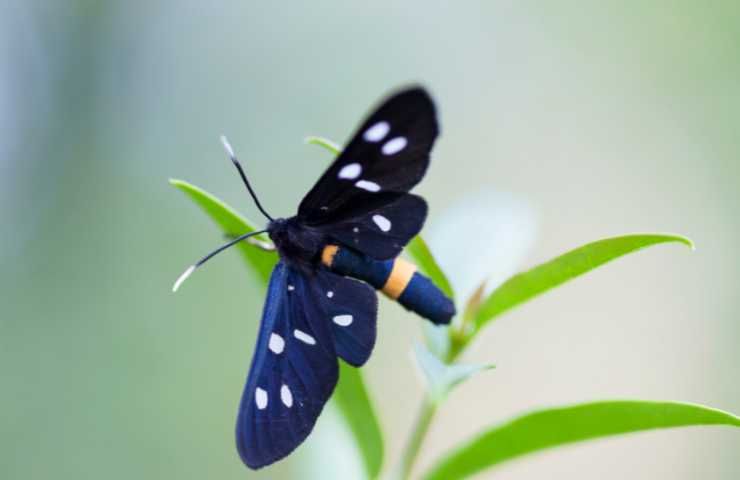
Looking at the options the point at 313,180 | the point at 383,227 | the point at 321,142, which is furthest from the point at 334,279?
the point at 313,180

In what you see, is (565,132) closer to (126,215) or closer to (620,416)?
(126,215)

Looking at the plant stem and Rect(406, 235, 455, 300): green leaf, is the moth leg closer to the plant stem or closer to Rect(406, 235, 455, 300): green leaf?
Rect(406, 235, 455, 300): green leaf

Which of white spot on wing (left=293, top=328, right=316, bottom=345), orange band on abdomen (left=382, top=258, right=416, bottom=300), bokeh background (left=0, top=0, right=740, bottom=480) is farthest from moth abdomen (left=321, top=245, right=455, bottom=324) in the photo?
bokeh background (left=0, top=0, right=740, bottom=480)

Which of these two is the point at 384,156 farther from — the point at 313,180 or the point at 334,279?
the point at 313,180

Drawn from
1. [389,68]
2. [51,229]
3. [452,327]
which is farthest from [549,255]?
[452,327]

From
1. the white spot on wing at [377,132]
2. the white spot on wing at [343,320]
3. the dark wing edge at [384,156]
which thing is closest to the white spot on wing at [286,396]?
the white spot on wing at [343,320]
